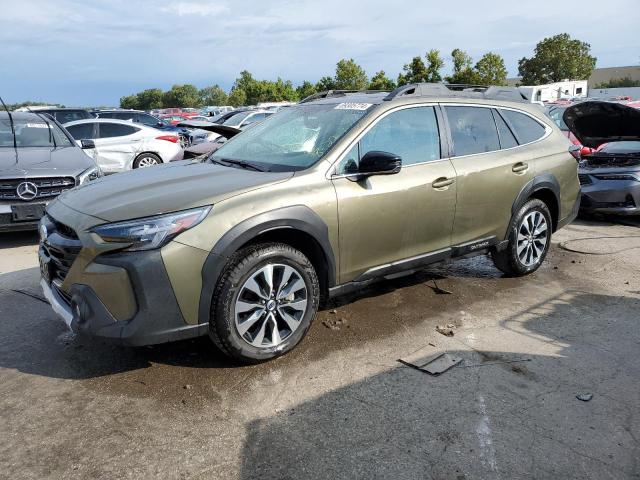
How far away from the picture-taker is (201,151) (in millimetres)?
9430

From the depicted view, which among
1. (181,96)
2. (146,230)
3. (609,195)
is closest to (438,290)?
(146,230)

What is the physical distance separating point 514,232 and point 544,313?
34.8 inches

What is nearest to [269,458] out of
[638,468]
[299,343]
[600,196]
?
[299,343]

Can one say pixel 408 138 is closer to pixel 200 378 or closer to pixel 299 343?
pixel 299 343

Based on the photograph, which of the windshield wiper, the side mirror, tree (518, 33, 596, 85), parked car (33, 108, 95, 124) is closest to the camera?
the side mirror

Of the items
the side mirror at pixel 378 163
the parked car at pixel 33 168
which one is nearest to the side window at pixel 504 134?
the side mirror at pixel 378 163

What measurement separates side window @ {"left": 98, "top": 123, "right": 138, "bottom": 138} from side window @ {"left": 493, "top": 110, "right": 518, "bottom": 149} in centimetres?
929

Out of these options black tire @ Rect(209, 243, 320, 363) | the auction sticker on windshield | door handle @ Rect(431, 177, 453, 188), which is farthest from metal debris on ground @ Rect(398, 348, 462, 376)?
the auction sticker on windshield

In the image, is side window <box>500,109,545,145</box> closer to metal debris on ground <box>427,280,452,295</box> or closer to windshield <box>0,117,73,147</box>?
metal debris on ground <box>427,280,452,295</box>

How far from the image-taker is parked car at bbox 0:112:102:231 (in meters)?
6.22

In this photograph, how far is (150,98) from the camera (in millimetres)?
132125

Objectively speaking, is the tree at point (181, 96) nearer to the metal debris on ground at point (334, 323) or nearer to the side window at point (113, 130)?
the side window at point (113, 130)

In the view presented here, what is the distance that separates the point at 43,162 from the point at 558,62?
6562 cm

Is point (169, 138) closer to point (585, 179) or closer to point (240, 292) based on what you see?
point (585, 179)
